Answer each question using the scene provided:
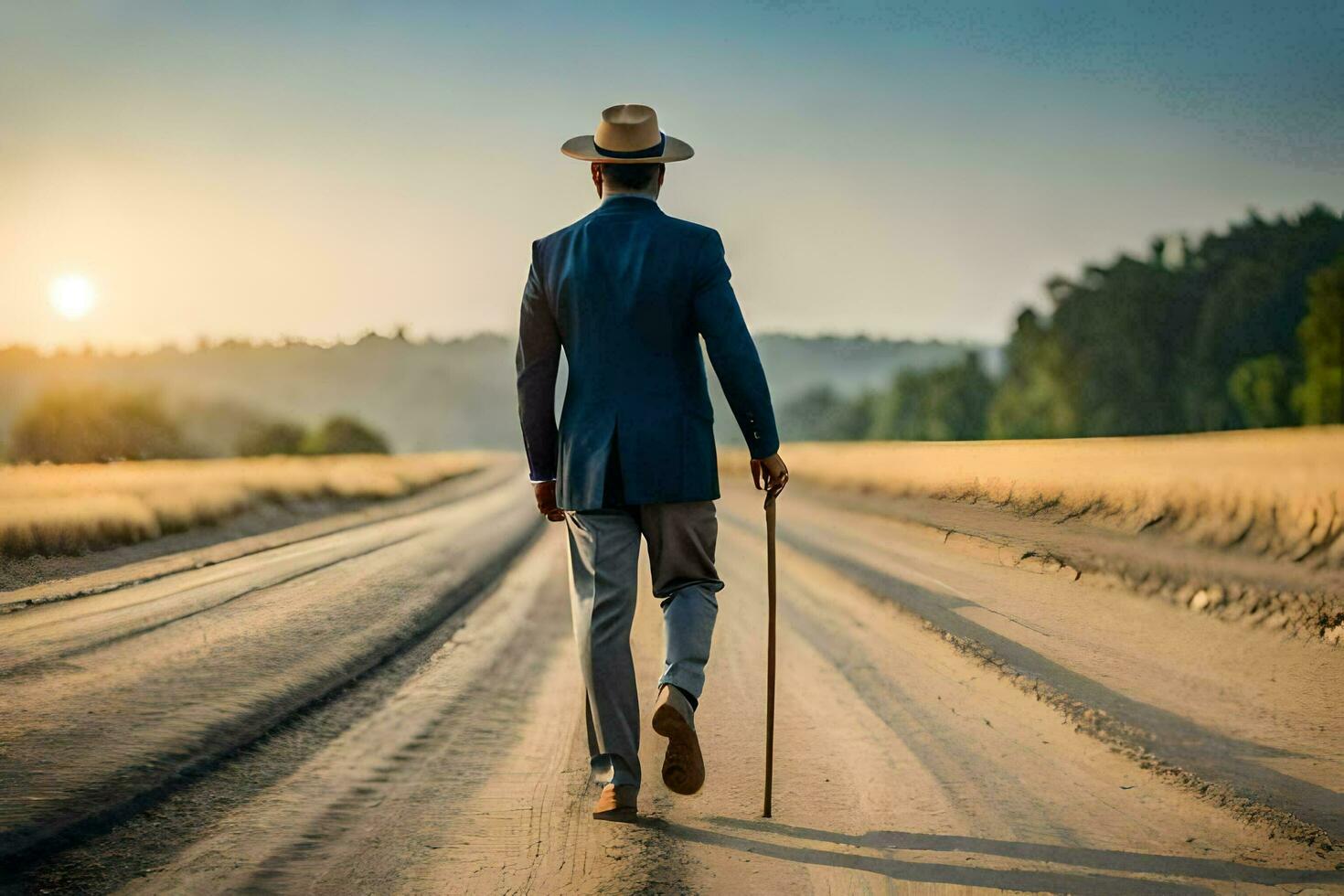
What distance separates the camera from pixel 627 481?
3352 millimetres

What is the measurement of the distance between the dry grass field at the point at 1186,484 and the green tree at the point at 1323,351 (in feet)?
94.0

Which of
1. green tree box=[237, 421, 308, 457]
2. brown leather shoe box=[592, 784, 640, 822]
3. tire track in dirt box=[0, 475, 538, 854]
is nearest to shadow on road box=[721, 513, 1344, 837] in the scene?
brown leather shoe box=[592, 784, 640, 822]

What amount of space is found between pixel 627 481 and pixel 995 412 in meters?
54.6

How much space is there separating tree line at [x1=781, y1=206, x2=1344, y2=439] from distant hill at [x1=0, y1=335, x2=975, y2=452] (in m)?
7.32

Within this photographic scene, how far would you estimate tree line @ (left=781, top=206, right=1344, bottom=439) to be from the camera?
108ft

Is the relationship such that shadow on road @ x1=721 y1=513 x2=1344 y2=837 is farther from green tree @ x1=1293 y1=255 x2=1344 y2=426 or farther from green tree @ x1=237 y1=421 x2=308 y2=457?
green tree @ x1=237 y1=421 x2=308 y2=457

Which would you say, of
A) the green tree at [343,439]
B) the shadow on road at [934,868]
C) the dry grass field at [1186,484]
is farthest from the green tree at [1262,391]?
the green tree at [343,439]

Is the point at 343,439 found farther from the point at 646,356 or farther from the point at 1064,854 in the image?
the point at 1064,854

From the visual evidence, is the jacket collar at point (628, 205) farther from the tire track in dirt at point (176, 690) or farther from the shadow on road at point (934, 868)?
the tire track in dirt at point (176, 690)

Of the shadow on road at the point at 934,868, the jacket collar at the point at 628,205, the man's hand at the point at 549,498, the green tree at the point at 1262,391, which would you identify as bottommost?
the shadow on road at the point at 934,868

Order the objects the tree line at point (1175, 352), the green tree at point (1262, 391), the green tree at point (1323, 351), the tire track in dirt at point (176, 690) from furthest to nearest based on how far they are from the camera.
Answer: the green tree at point (1262, 391) < the tree line at point (1175, 352) < the green tree at point (1323, 351) < the tire track in dirt at point (176, 690)

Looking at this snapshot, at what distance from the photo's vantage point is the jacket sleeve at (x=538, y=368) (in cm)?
354

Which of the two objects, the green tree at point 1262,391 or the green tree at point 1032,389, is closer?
the green tree at point 1262,391

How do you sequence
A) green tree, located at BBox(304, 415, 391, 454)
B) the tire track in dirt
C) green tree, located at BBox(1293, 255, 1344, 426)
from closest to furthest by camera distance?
1. the tire track in dirt
2. green tree, located at BBox(1293, 255, 1344, 426)
3. green tree, located at BBox(304, 415, 391, 454)
